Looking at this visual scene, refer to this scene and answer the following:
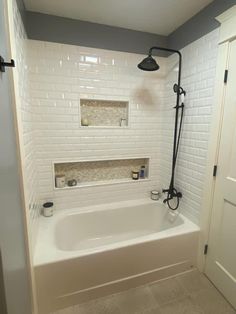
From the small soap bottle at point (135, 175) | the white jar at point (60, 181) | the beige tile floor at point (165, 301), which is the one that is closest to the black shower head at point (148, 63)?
the small soap bottle at point (135, 175)

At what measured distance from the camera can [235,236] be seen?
138 cm

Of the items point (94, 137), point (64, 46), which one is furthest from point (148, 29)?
point (94, 137)

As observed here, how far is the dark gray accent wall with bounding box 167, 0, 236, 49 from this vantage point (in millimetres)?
1429

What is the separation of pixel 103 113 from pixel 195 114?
3.41 feet

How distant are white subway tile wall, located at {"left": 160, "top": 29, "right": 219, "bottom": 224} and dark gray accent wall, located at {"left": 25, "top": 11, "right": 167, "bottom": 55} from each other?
1.27 feet

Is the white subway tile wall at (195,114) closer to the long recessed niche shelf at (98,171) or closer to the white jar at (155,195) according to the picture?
the white jar at (155,195)

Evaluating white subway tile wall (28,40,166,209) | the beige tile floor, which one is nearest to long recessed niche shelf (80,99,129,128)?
white subway tile wall (28,40,166,209)

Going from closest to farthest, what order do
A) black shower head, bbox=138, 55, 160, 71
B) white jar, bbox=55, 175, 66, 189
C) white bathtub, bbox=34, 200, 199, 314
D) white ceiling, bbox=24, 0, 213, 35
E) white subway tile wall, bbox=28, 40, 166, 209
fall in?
white bathtub, bbox=34, 200, 199, 314 < white ceiling, bbox=24, 0, 213, 35 < black shower head, bbox=138, 55, 160, 71 < white subway tile wall, bbox=28, 40, 166, 209 < white jar, bbox=55, 175, 66, 189

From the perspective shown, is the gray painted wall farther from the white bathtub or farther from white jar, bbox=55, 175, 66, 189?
the white bathtub

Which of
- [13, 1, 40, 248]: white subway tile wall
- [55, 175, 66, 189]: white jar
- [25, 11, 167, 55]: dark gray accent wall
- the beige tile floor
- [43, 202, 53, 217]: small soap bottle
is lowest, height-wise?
the beige tile floor

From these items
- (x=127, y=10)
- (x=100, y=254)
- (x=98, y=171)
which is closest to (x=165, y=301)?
(x=100, y=254)

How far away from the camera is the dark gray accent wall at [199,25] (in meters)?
1.43

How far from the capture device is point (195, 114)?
5.71 feet

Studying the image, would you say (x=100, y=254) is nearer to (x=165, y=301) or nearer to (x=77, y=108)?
(x=165, y=301)
